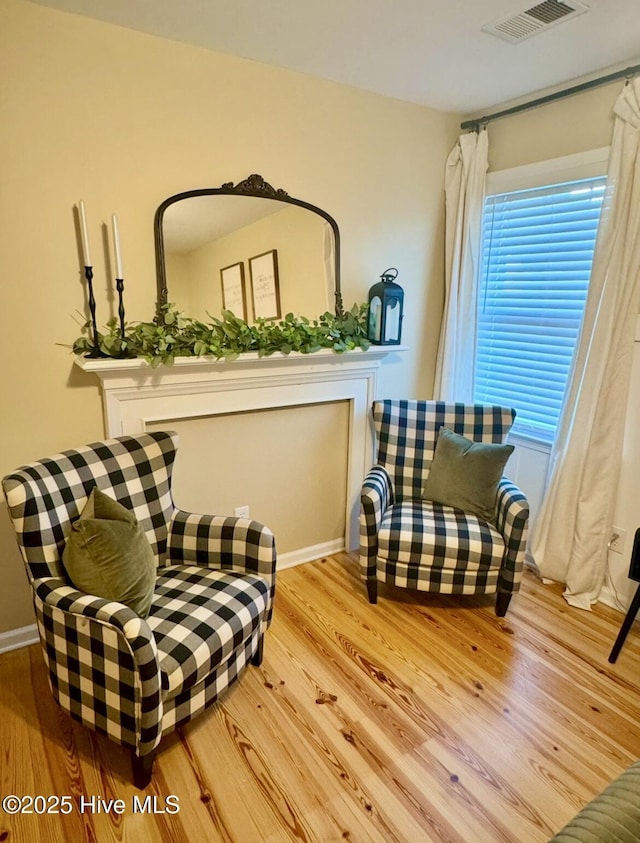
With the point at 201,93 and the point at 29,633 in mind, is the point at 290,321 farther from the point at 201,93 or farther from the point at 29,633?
the point at 29,633

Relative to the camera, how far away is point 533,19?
1.87 meters

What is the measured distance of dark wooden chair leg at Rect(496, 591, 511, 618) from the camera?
2.37 m

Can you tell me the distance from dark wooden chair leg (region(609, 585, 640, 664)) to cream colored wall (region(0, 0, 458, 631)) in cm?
227

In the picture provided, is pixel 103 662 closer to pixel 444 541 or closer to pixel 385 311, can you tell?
pixel 444 541

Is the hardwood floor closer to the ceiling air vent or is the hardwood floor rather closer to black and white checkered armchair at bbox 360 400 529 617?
black and white checkered armchair at bbox 360 400 529 617

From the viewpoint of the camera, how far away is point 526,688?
2008mm

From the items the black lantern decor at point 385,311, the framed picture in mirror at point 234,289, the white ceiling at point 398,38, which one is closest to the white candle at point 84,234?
the framed picture in mirror at point 234,289

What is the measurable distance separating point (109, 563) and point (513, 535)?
171 centimetres

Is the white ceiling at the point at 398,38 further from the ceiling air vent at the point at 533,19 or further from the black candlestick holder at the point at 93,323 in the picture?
the black candlestick holder at the point at 93,323

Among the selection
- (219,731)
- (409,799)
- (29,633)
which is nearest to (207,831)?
(219,731)

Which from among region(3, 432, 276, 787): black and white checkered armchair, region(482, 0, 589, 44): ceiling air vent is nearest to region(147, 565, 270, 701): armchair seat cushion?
region(3, 432, 276, 787): black and white checkered armchair

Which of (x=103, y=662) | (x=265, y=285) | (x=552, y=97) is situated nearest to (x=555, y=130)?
(x=552, y=97)

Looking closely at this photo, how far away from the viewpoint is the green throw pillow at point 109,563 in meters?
1.58

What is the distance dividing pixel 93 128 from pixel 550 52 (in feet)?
6.44
